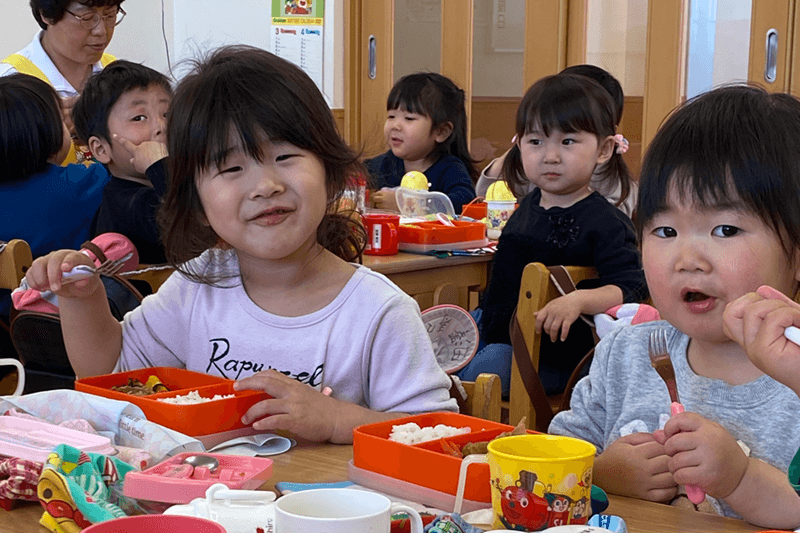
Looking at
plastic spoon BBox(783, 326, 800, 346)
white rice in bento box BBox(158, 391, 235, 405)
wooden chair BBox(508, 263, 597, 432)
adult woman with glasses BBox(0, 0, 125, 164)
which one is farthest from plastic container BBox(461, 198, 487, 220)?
plastic spoon BBox(783, 326, 800, 346)

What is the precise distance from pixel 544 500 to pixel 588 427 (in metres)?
0.50

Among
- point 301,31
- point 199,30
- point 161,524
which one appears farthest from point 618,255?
point 199,30

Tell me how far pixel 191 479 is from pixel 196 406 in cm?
21

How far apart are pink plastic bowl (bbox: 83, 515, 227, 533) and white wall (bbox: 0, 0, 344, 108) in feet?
17.5

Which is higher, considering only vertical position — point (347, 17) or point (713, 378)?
point (347, 17)

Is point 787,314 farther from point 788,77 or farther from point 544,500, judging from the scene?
point 788,77

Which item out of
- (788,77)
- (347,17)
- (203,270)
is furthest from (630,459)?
(347,17)

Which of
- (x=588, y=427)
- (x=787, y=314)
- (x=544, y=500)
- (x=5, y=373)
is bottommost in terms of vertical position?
(x=5, y=373)

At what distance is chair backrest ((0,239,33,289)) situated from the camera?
88.7 inches

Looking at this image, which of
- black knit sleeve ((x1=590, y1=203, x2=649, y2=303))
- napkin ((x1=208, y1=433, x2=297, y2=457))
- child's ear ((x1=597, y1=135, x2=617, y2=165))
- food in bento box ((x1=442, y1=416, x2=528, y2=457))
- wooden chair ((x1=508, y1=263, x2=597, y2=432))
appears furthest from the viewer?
child's ear ((x1=597, y1=135, x2=617, y2=165))

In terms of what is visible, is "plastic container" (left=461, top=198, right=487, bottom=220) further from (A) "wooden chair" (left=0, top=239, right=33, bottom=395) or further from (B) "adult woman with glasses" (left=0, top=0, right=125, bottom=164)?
(A) "wooden chair" (left=0, top=239, right=33, bottom=395)

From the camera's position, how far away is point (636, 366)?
128 centimetres

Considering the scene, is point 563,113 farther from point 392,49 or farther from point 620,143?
point 392,49

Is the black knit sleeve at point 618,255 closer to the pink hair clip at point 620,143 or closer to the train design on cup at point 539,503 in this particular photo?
the pink hair clip at point 620,143
